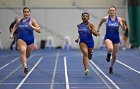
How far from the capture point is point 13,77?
38.4 feet

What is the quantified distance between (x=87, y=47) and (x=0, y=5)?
18901 mm

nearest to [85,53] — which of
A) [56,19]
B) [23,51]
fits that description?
[23,51]

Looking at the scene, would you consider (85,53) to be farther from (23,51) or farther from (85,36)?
(23,51)

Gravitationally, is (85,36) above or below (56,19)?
above

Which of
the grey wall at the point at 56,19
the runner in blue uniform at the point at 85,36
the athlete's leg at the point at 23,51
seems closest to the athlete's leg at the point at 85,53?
the runner in blue uniform at the point at 85,36

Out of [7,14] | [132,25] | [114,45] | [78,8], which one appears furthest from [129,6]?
[114,45]

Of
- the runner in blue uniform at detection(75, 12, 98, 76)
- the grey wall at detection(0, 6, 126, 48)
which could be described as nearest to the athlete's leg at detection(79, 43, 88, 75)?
the runner in blue uniform at detection(75, 12, 98, 76)

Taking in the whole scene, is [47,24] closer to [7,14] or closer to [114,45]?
[7,14]

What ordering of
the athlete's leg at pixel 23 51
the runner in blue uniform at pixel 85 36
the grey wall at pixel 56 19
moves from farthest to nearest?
the grey wall at pixel 56 19
the runner in blue uniform at pixel 85 36
the athlete's leg at pixel 23 51

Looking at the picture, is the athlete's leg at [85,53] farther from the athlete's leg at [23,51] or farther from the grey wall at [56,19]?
the grey wall at [56,19]

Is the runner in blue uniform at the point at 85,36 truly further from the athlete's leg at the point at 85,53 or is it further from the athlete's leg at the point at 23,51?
the athlete's leg at the point at 23,51

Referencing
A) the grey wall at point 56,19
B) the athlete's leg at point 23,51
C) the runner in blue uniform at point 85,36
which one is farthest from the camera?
the grey wall at point 56,19

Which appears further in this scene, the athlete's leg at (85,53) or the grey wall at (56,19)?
the grey wall at (56,19)

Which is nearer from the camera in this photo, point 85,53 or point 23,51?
point 23,51
